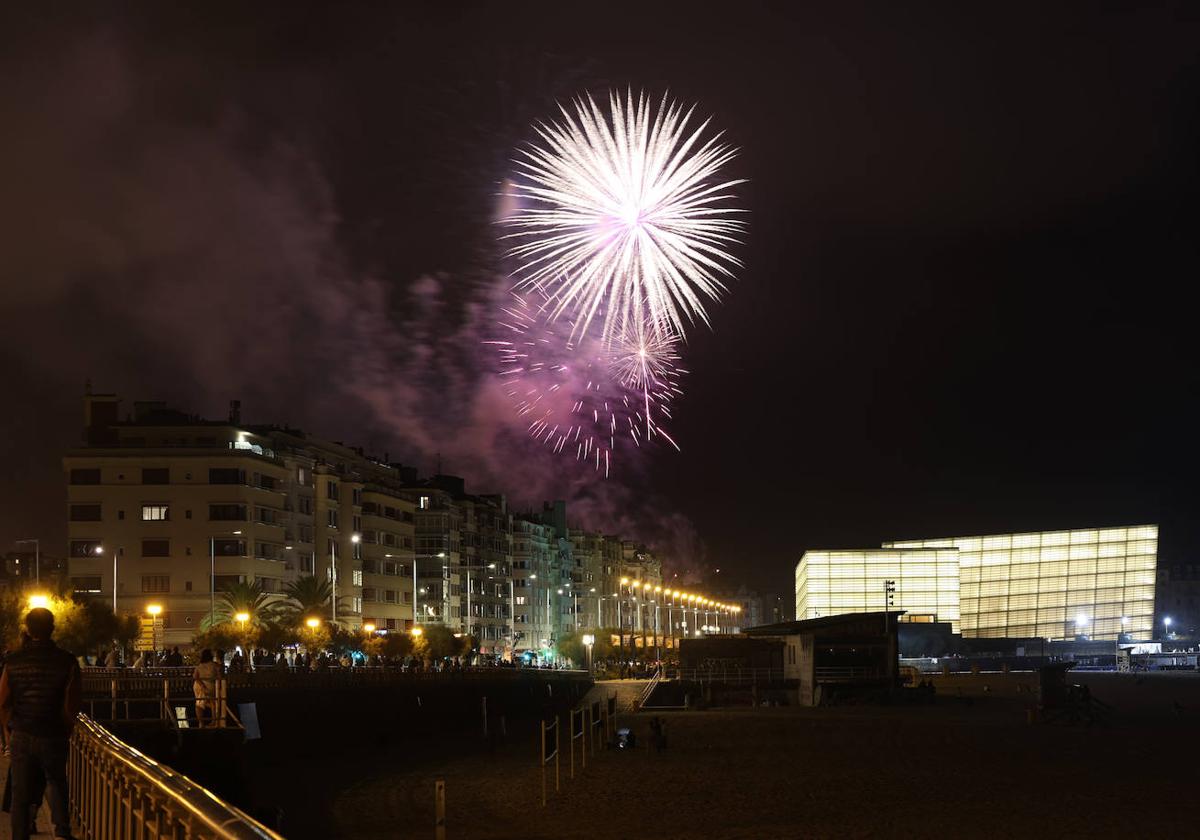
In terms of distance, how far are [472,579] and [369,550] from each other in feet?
119

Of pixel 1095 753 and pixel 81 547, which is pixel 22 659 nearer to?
pixel 1095 753

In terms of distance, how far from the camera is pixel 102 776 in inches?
468

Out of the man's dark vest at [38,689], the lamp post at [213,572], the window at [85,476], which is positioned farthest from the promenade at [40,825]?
the window at [85,476]

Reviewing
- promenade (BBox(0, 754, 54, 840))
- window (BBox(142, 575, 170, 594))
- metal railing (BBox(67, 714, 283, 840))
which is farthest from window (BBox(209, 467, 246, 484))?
metal railing (BBox(67, 714, 283, 840))

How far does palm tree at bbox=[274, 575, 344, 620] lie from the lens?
91.4 metres

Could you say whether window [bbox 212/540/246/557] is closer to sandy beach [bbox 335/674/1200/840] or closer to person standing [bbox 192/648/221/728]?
sandy beach [bbox 335/674/1200/840]

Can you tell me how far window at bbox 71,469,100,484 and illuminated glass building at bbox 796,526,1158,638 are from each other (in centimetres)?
8105

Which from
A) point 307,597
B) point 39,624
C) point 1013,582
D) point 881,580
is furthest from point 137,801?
point 1013,582

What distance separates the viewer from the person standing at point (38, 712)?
38.5ft

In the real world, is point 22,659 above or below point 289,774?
above

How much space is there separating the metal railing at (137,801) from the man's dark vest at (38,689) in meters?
0.47

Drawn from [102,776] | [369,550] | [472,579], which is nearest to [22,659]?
[102,776]

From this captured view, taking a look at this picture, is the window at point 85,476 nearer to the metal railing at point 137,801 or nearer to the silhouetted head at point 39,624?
the metal railing at point 137,801

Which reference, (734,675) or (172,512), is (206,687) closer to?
(734,675)
